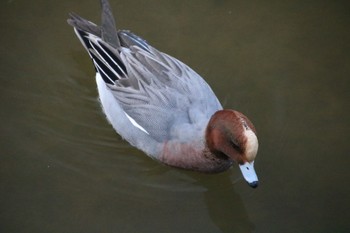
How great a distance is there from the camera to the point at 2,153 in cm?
483

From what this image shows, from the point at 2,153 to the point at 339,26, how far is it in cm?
347

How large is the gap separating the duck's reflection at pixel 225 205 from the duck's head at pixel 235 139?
0.39 metres

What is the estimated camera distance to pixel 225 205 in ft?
15.4

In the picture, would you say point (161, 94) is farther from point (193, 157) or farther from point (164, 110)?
point (193, 157)

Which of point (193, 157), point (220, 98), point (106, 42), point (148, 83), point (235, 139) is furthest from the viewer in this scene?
point (220, 98)

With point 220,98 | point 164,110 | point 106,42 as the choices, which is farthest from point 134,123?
point 220,98

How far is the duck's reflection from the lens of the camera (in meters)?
4.60

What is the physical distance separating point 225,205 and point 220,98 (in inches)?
41.6

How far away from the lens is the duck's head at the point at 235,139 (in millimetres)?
4160

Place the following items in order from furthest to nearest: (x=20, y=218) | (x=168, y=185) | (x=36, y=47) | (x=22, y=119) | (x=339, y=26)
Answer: (x=339, y=26)
(x=36, y=47)
(x=22, y=119)
(x=168, y=185)
(x=20, y=218)

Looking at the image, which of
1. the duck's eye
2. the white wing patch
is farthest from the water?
the duck's eye

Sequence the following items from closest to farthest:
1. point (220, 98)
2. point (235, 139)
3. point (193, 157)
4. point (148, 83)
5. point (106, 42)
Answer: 1. point (235, 139)
2. point (193, 157)
3. point (148, 83)
4. point (106, 42)
5. point (220, 98)

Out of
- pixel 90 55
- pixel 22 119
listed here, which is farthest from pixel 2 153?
pixel 90 55

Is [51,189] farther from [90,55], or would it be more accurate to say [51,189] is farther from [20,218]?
[90,55]
